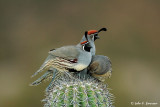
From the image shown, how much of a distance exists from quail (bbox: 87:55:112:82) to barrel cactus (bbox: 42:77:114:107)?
7cm

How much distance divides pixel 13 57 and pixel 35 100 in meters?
0.85

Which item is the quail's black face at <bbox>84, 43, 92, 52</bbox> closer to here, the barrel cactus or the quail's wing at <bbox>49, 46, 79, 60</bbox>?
the quail's wing at <bbox>49, 46, 79, 60</bbox>

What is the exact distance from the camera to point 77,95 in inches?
44.3

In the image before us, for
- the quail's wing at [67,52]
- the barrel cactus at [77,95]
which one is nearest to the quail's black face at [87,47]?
the quail's wing at [67,52]

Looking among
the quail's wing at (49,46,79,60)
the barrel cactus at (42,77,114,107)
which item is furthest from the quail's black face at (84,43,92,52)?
the barrel cactus at (42,77,114,107)

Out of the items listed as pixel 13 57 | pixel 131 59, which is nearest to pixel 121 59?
pixel 131 59

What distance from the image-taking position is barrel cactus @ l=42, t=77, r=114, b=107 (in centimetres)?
112

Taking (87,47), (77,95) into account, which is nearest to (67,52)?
(87,47)

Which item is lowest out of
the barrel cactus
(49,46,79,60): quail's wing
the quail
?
the barrel cactus

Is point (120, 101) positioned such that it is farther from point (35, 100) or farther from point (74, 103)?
point (74, 103)

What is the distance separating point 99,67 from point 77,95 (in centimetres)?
17

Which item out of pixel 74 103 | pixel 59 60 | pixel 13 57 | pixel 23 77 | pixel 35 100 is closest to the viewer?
pixel 74 103

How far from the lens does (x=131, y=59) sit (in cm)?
361

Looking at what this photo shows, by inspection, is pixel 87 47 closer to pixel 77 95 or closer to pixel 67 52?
pixel 67 52
